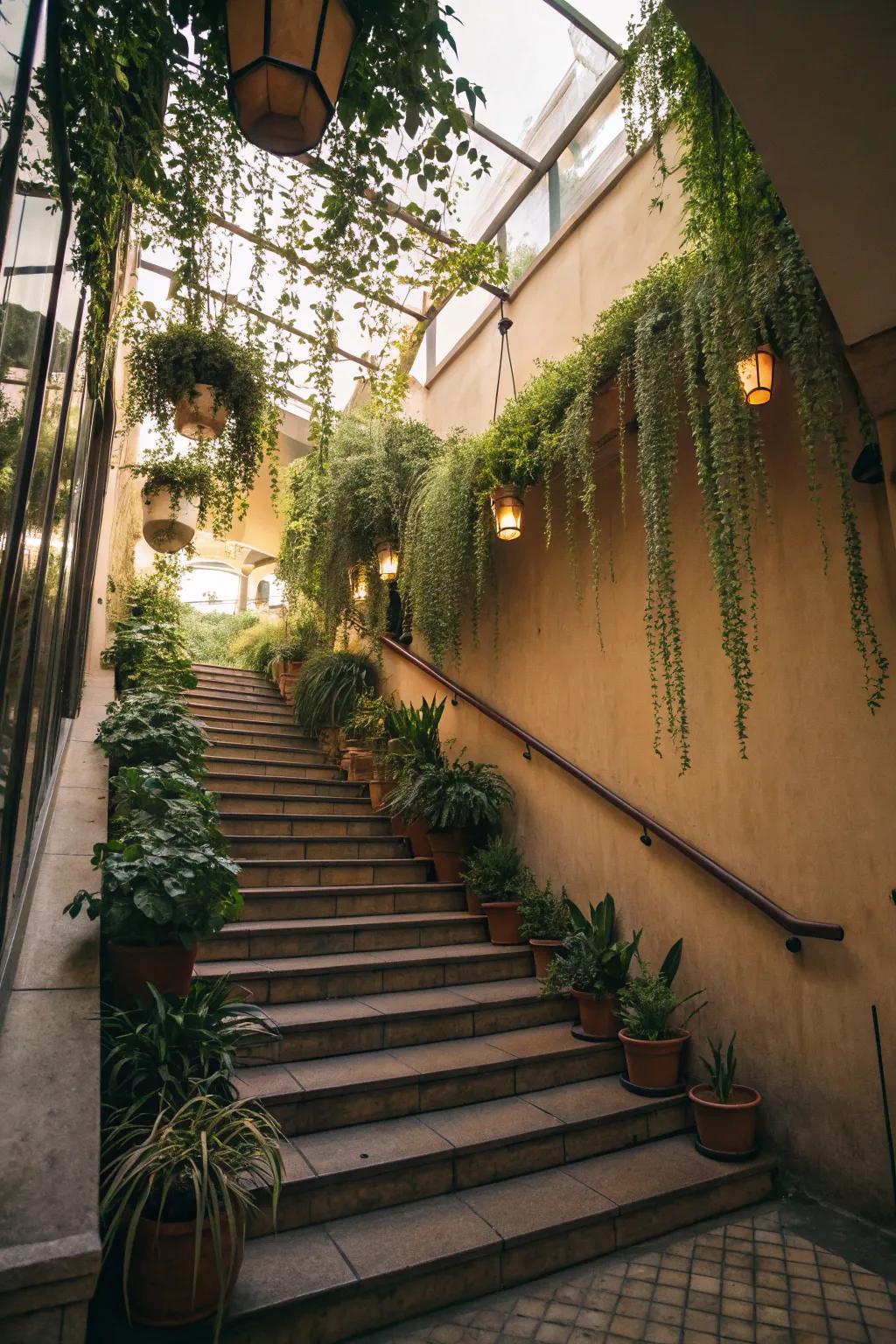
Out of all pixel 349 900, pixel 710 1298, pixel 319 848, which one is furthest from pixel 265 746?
pixel 710 1298

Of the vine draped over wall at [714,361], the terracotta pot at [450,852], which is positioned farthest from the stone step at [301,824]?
the vine draped over wall at [714,361]

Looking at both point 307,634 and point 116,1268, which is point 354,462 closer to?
point 307,634

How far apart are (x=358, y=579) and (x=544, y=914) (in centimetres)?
334

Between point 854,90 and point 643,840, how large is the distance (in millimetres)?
3084

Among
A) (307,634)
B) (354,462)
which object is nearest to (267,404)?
(354,462)

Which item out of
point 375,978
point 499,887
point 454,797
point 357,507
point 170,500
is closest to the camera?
point 375,978

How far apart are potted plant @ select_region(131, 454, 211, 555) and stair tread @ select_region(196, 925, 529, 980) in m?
3.92

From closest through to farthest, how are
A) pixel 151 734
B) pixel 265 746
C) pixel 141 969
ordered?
pixel 141 969
pixel 151 734
pixel 265 746

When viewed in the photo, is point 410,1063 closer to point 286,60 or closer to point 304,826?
point 304,826

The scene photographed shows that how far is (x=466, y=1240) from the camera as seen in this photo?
7.81 ft

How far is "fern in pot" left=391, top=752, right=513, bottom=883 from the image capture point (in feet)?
16.1

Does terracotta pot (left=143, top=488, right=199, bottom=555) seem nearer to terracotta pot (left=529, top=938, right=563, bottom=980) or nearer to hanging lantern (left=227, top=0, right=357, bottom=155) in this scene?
terracotta pot (left=529, top=938, right=563, bottom=980)

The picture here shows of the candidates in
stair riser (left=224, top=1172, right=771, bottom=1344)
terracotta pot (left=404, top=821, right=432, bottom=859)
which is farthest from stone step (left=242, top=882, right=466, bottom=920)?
stair riser (left=224, top=1172, right=771, bottom=1344)

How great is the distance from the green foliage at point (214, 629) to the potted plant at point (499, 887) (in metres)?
9.12
